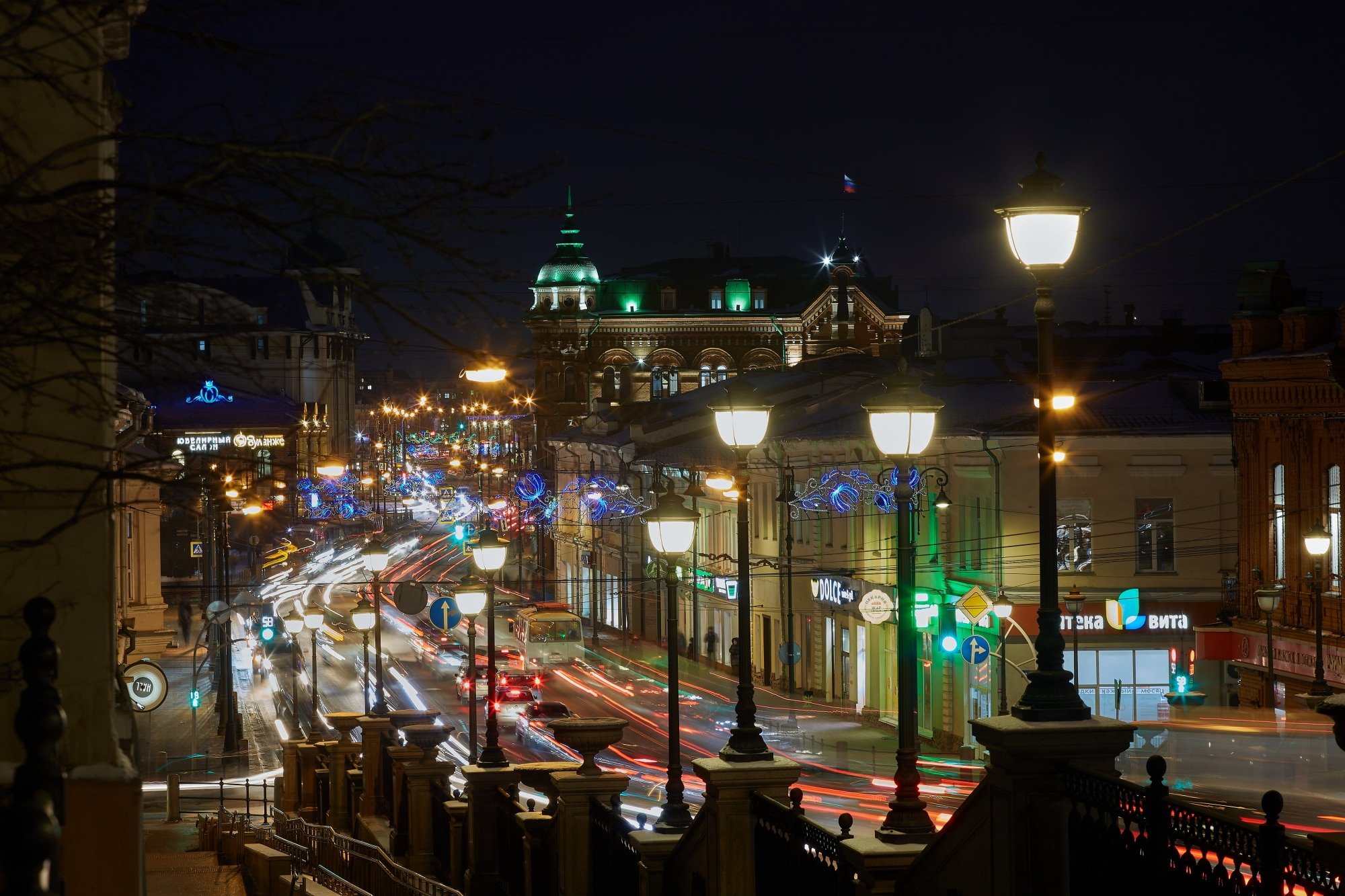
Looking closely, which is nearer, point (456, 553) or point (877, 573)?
point (877, 573)

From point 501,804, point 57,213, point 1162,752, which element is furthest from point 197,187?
point 1162,752

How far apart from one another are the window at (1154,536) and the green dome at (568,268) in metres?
71.9

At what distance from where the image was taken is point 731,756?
13.4 metres

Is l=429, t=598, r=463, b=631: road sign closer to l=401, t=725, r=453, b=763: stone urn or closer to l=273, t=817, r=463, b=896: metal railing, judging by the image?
l=273, t=817, r=463, b=896: metal railing

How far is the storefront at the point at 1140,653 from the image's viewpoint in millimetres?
41938

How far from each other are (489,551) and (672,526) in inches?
266

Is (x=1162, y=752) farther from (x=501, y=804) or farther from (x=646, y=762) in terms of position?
(x=646, y=762)

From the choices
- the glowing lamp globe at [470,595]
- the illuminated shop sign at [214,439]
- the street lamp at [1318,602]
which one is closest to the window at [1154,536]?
the street lamp at [1318,602]

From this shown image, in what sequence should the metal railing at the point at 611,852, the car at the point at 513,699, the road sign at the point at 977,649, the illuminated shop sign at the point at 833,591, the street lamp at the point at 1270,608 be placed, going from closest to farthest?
the metal railing at the point at 611,852 → the street lamp at the point at 1270,608 → the road sign at the point at 977,649 → the illuminated shop sign at the point at 833,591 → the car at the point at 513,699

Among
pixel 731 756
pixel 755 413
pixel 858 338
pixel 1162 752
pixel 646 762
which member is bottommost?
pixel 646 762

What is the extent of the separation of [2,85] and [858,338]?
10140 cm

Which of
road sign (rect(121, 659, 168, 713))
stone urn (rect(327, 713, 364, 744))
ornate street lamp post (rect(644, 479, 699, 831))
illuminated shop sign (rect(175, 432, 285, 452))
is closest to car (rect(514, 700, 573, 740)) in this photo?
road sign (rect(121, 659, 168, 713))

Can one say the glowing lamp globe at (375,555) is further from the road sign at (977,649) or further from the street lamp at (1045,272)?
the street lamp at (1045,272)

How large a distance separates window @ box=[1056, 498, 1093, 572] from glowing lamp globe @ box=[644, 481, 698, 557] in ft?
87.7
